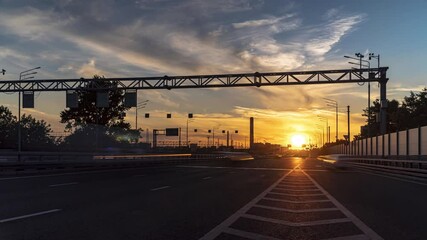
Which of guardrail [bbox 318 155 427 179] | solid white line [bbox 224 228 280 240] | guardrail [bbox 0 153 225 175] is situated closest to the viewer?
solid white line [bbox 224 228 280 240]

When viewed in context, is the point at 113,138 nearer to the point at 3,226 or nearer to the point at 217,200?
the point at 217,200

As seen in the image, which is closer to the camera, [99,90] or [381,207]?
[381,207]

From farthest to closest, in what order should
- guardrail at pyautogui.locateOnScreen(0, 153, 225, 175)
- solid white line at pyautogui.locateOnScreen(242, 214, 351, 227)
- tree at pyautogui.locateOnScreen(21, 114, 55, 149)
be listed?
1. tree at pyautogui.locateOnScreen(21, 114, 55, 149)
2. guardrail at pyautogui.locateOnScreen(0, 153, 225, 175)
3. solid white line at pyautogui.locateOnScreen(242, 214, 351, 227)

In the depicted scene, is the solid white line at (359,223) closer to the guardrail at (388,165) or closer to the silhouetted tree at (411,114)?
the guardrail at (388,165)

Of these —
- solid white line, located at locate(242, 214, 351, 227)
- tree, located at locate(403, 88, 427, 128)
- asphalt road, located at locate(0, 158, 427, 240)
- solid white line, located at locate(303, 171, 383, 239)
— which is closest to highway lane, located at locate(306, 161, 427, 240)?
asphalt road, located at locate(0, 158, 427, 240)

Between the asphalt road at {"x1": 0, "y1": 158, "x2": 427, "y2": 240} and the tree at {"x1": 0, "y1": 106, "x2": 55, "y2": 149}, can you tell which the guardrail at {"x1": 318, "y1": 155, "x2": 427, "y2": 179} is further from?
the tree at {"x1": 0, "y1": 106, "x2": 55, "y2": 149}

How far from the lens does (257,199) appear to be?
1644 centimetres

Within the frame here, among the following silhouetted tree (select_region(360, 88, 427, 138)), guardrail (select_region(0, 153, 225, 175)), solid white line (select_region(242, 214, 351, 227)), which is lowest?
guardrail (select_region(0, 153, 225, 175))

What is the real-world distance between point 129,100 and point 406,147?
25.4 metres

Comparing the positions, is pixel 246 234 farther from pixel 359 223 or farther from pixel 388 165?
pixel 388 165

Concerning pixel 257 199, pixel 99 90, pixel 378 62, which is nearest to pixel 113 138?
pixel 99 90

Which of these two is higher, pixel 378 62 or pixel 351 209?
pixel 378 62

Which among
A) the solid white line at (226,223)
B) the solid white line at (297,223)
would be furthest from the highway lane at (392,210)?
the solid white line at (226,223)

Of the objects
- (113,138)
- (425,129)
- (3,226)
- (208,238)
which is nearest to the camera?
(208,238)
